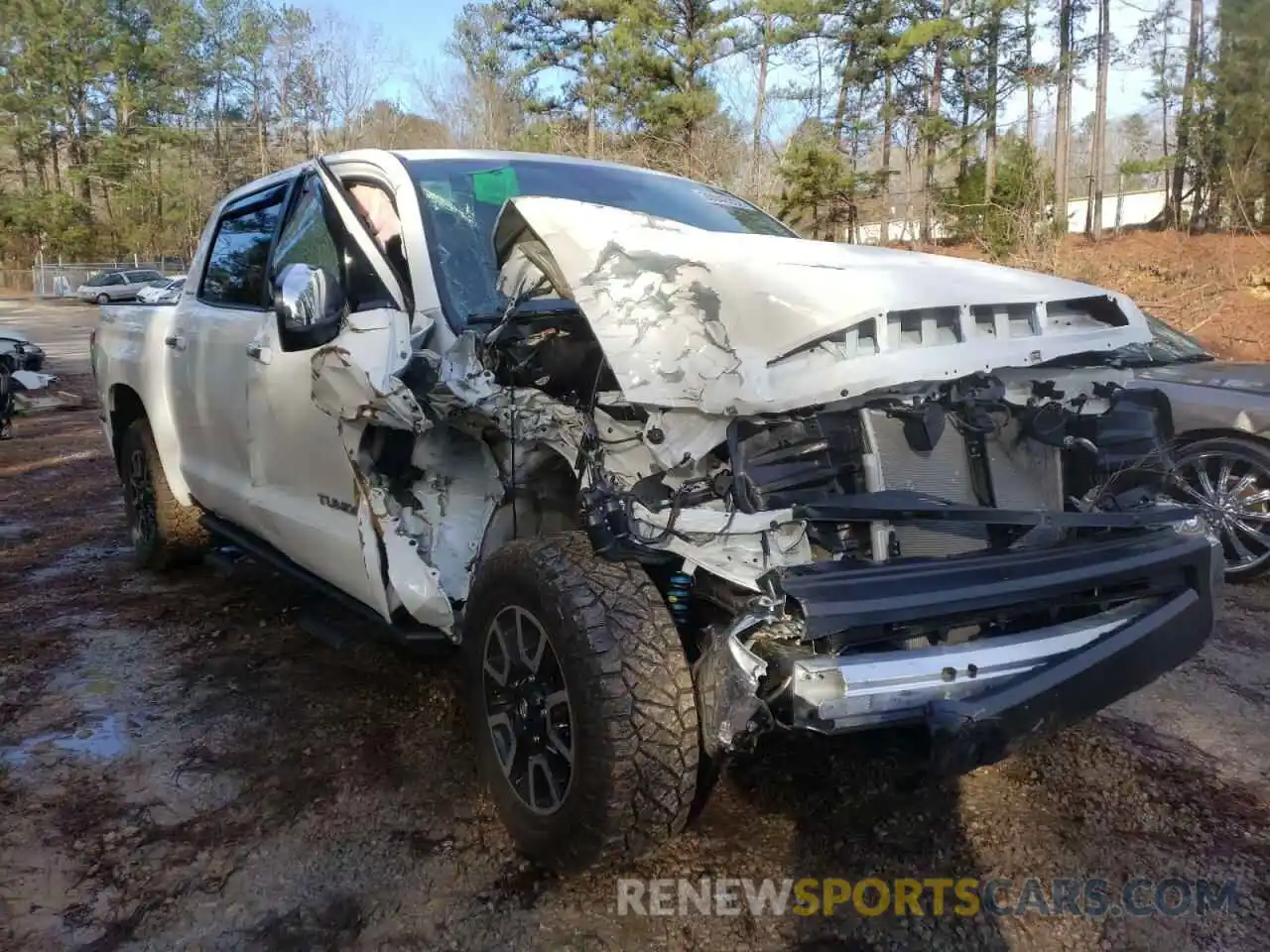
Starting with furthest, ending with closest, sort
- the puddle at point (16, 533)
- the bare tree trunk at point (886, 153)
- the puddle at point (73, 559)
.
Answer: the bare tree trunk at point (886, 153) → the puddle at point (16, 533) → the puddle at point (73, 559)

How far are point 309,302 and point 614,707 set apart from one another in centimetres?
158

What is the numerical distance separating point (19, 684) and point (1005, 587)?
Result: 386 cm

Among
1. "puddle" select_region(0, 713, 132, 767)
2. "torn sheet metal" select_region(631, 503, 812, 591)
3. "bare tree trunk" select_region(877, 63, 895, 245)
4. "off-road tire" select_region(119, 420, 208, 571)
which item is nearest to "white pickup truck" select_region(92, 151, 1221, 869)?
"torn sheet metal" select_region(631, 503, 812, 591)

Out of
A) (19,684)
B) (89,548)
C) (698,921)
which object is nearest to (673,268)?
(698,921)

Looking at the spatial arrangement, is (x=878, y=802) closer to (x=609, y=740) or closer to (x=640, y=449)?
(x=609, y=740)

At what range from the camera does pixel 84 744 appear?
351 centimetres

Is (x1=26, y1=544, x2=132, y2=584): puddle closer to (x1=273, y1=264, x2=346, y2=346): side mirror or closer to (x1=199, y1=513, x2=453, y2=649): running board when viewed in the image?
(x1=199, y1=513, x2=453, y2=649): running board

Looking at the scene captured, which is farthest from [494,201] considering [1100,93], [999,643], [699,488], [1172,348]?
[1100,93]

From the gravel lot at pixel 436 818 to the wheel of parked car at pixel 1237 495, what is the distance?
957 millimetres

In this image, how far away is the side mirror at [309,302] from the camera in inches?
115

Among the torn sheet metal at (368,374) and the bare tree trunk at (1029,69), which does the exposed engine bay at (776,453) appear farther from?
the bare tree trunk at (1029,69)

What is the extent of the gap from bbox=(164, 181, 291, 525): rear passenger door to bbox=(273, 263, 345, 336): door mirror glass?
99 centimetres

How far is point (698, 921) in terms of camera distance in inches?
96.9

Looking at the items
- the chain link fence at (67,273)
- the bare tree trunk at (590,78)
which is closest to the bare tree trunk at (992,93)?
the bare tree trunk at (590,78)
